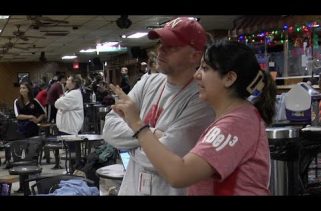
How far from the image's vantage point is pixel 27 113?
7.53 meters

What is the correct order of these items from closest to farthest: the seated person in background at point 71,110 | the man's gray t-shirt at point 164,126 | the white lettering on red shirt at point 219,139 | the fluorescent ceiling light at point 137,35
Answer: the white lettering on red shirt at point 219,139, the man's gray t-shirt at point 164,126, the seated person in background at point 71,110, the fluorescent ceiling light at point 137,35

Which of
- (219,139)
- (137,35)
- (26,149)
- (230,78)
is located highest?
(137,35)

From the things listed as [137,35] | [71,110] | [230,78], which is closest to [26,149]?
[71,110]

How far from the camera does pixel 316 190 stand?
146 inches

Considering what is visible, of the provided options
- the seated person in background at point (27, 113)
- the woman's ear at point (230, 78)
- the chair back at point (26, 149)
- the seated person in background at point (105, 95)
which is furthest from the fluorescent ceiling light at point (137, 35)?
the woman's ear at point (230, 78)

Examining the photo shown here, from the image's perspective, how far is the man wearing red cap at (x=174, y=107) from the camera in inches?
55.8

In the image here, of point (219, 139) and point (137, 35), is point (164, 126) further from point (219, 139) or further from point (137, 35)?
point (137, 35)

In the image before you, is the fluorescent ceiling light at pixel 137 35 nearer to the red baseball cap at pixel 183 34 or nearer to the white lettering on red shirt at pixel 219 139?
the red baseball cap at pixel 183 34

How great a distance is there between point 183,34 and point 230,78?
34 cm

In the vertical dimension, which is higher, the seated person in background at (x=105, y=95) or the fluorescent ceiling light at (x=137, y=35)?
the fluorescent ceiling light at (x=137, y=35)

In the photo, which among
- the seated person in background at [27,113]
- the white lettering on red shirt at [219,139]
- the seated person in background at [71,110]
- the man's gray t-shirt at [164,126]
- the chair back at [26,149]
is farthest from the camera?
the seated person in background at [27,113]

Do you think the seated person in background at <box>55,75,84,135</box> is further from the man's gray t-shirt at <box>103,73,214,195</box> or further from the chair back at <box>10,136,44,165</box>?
the man's gray t-shirt at <box>103,73,214,195</box>
